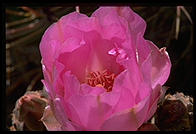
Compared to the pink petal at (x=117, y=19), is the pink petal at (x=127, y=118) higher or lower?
lower

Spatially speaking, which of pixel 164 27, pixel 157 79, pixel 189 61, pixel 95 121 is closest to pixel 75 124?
pixel 95 121

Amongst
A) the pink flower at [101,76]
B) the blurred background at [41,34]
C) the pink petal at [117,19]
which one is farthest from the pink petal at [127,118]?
the blurred background at [41,34]

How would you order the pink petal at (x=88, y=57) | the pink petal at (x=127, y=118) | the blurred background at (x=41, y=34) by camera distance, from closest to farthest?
the pink petal at (x=127, y=118)
the pink petal at (x=88, y=57)
the blurred background at (x=41, y=34)

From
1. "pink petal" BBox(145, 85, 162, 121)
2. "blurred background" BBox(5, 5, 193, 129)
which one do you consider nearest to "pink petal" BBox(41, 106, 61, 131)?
"pink petal" BBox(145, 85, 162, 121)

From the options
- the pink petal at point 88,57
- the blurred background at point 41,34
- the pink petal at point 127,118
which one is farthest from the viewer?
the blurred background at point 41,34

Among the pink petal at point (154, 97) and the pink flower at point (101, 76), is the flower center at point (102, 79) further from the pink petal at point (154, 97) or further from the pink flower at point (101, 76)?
the pink petal at point (154, 97)

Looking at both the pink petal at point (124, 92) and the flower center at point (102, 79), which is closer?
the pink petal at point (124, 92)

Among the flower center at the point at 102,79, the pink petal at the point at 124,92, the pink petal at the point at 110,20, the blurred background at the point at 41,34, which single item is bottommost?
the blurred background at the point at 41,34
